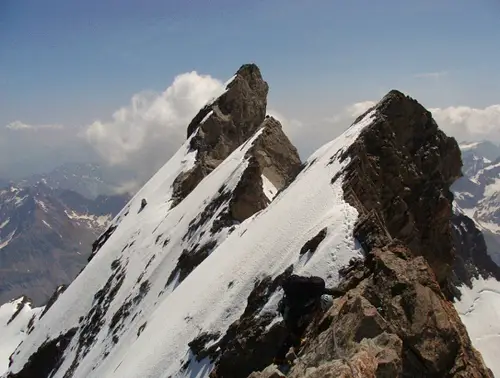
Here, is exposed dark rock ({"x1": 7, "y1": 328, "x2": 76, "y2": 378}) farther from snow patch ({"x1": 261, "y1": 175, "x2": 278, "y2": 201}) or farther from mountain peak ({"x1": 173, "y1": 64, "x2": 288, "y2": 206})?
snow patch ({"x1": 261, "y1": 175, "x2": 278, "y2": 201})

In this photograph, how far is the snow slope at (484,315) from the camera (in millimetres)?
100037

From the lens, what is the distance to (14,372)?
76688mm

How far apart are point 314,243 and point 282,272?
10.8 feet

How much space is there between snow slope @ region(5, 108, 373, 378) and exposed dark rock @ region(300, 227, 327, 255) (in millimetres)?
429

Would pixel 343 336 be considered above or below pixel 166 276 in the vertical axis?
below

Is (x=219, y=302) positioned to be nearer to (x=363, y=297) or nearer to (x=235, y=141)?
(x=363, y=297)

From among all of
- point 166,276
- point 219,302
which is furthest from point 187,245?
point 219,302

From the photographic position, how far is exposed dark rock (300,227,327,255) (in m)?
32.0

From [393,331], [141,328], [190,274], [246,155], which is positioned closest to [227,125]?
[246,155]

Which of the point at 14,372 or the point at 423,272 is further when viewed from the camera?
the point at 14,372

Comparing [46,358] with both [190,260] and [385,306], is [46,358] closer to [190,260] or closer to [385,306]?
[190,260]

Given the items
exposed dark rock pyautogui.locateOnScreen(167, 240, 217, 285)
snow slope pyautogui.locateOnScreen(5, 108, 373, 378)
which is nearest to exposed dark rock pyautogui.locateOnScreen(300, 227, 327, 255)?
snow slope pyautogui.locateOnScreen(5, 108, 373, 378)

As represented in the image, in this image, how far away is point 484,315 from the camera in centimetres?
12769

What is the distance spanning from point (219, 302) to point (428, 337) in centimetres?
1925
